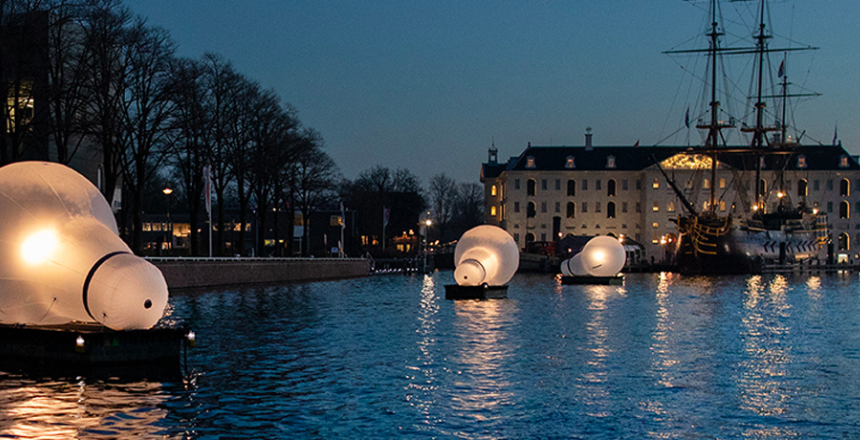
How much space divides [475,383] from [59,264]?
10.7 metres

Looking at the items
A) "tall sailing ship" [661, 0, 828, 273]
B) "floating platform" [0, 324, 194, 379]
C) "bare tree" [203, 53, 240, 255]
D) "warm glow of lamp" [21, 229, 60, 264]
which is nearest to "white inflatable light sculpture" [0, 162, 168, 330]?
"warm glow of lamp" [21, 229, 60, 264]

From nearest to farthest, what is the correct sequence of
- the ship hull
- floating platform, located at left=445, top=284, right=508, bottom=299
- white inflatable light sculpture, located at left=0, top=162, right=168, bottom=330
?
white inflatable light sculpture, located at left=0, top=162, right=168, bottom=330 < floating platform, located at left=445, top=284, right=508, bottom=299 < the ship hull

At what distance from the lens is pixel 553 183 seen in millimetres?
165250

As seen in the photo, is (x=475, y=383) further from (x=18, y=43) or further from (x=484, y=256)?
(x=18, y=43)

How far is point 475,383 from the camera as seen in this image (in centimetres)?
2498

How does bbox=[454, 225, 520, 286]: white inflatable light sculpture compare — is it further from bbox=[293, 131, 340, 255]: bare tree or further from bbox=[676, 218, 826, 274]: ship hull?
bbox=[676, 218, 826, 274]: ship hull

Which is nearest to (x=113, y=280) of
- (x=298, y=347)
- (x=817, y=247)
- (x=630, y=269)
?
(x=298, y=347)

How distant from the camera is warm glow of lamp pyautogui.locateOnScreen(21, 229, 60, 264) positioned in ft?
83.4

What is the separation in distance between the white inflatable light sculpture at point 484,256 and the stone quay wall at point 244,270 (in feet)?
58.8

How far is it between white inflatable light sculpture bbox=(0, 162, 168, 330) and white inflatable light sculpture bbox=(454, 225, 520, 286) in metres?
28.8

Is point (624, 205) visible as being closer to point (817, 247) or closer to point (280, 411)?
point (817, 247)

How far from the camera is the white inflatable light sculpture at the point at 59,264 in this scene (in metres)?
24.6

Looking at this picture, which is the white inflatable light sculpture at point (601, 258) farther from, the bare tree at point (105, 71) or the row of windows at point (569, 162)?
the row of windows at point (569, 162)

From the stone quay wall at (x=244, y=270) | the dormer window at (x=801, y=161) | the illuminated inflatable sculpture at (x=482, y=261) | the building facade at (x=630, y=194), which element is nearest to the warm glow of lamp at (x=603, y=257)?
the stone quay wall at (x=244, y=270)
